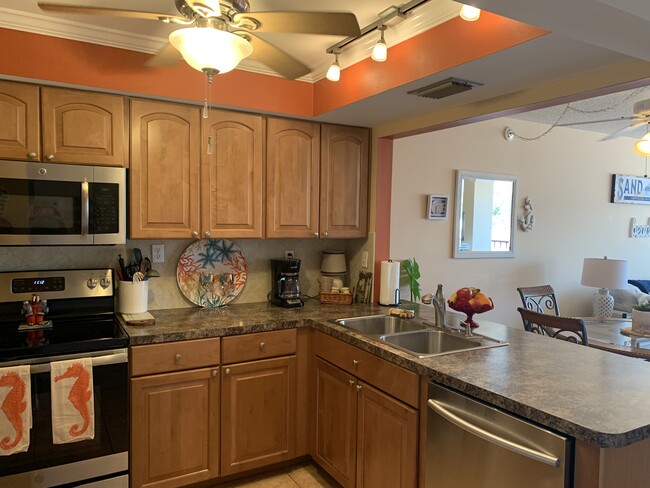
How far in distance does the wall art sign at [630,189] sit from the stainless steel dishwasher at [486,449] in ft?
14.5

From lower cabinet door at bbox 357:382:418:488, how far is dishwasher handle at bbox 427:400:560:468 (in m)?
0.17

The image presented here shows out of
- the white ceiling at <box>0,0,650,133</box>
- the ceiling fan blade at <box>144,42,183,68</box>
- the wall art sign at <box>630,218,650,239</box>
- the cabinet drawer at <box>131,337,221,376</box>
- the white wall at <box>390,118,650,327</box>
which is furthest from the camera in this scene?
the wall art sign at <box>630,218,650,239</box>

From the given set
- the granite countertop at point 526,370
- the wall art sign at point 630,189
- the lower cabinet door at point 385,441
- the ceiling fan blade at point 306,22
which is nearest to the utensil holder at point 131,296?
the granite countertop at point 526,370

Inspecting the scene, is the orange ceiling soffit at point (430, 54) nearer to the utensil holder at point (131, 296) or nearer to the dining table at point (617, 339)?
the utensil holder at point (131, 296)

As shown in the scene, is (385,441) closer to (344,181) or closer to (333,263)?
(333,263)

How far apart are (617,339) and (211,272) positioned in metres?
2.72

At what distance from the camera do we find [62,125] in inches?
90.0

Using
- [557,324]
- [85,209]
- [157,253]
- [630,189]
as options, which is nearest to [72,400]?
[85,209]

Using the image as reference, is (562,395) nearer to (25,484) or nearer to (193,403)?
(193,403)

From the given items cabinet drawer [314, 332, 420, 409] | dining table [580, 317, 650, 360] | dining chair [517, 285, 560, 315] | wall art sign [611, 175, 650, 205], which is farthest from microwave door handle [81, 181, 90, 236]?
wall art sign [611, 175, 650, 205]

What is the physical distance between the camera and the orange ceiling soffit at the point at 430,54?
65.7 inches

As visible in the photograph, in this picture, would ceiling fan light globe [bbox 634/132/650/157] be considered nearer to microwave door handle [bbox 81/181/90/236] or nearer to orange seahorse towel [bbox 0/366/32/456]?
microwave door handle [bbox 81/181/90/236]

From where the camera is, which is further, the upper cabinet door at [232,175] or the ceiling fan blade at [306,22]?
the upper cabinet door at [232,175]

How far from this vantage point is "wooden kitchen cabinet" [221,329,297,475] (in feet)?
8.17
